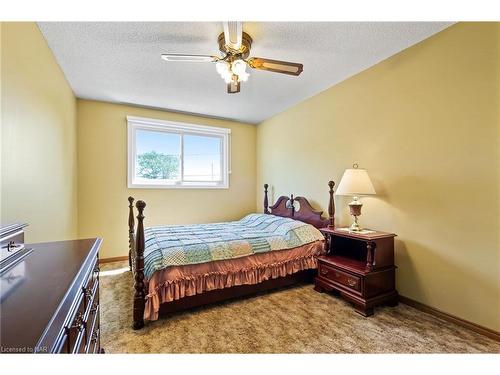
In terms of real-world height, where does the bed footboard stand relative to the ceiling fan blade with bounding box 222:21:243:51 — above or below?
below

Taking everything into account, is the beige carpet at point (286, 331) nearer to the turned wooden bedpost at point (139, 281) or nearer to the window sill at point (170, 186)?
the turned wooden bedpost at point (139, 281)

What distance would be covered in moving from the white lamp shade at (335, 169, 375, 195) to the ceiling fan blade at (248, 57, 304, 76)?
46.1 inches

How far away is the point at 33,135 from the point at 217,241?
179 centimetres

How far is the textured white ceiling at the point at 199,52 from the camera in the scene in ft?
6.40

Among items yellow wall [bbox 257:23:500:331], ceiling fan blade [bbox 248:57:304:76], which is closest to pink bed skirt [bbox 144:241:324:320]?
yellow wall [bbox 257:23:500:331]

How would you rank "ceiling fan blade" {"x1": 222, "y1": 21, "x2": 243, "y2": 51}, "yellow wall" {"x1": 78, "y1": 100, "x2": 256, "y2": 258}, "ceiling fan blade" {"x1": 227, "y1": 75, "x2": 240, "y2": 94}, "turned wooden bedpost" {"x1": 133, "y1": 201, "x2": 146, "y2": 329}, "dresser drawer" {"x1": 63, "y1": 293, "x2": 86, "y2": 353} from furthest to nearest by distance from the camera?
"yellow wall" {"x1": 78, "y1": 100, "x2": 256, "y2": 258}
"ceiling fan blade" {"x1": 227, "y1": 75, "x2": 240, "y2": 94}
"turned wooden bedpost" {"x1": 133, "y1": 201, "x2": 146, "y2": 329}
"ceiling fan blade" {"x1": 222, "y1": 21, "x2": 243, "y2": 51}
"dresser drawer" {"x1": 63, "y1": 293, "x2": 86, "y2": 353}

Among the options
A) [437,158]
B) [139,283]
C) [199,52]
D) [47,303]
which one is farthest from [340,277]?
[199,52]

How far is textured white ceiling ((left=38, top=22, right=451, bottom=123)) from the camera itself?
6.40 feet

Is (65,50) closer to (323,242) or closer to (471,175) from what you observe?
(323,242)

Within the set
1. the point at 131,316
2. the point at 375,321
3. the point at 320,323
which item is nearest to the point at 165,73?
the point at 131,316

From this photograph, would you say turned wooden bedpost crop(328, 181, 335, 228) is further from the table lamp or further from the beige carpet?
the beige carpet

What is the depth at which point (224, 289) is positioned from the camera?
7.72ft
